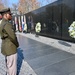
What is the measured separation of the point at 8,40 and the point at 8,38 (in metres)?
0.06

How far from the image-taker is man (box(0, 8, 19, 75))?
13.8 feet

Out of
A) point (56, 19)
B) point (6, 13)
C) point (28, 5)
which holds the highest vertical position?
point (28, 5)

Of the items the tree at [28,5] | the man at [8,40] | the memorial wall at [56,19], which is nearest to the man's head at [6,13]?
the man at [8,40]

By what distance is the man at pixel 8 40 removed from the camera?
13.8ft

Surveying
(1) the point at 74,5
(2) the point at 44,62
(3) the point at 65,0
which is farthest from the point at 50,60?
(3) the point at 65,0

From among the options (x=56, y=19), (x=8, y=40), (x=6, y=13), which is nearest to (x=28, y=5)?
(x=56, y=19)

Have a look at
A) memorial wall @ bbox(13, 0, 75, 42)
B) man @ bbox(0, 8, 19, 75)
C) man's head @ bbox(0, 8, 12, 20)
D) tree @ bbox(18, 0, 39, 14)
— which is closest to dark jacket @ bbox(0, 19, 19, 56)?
man @ bbox(0, 8, 19, 75)

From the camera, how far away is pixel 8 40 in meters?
4.29

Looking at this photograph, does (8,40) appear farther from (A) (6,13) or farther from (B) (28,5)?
(B) (28,5)

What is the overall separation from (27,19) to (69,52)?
13.3m

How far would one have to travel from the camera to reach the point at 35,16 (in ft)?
56.1

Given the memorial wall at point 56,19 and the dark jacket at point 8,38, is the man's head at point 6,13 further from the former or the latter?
the memorial wall at point 56,19

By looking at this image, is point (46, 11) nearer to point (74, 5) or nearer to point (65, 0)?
point (65, 0)

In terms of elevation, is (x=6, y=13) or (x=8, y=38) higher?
(x=6, y=13)
